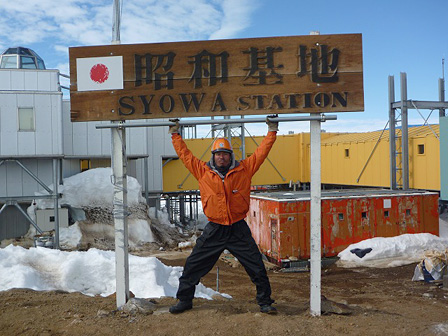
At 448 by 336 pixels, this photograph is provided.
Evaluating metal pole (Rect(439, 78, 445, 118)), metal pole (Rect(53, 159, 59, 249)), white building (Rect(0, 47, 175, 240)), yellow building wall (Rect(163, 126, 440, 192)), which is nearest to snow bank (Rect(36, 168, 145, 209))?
white building (Rect(0, 47, 175, 240))

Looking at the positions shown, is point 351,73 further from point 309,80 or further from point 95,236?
point 95,236

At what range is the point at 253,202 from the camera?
48.5 ft

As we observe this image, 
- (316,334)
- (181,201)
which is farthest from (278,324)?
(181,201)

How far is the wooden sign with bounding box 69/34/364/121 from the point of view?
486 cm

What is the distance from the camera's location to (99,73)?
16.5 feet

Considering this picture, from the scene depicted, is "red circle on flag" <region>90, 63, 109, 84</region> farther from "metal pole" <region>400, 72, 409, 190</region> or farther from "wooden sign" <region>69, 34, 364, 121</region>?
"metal pole" <region>400, 72, 409, 190</region>

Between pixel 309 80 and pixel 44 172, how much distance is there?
1597 centimetres

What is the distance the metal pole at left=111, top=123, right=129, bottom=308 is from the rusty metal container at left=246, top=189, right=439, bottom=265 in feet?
27.1

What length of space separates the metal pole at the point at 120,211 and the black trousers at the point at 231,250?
0.74 m

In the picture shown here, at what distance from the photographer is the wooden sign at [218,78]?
4863mm

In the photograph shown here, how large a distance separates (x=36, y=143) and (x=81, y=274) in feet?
37.8

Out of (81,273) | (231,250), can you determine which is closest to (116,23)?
(231,250)

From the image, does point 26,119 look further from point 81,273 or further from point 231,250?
point 231,250

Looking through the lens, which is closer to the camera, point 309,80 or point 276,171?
point 309,80
